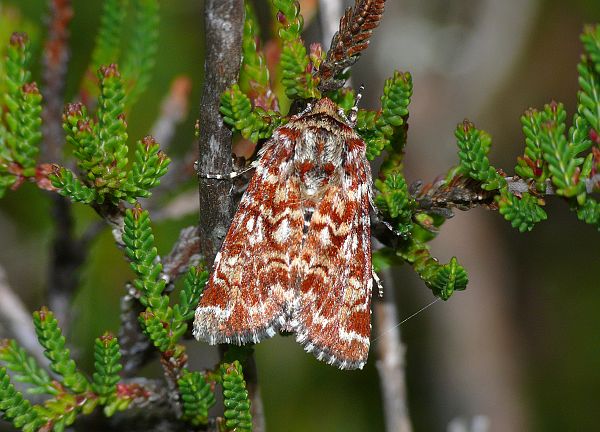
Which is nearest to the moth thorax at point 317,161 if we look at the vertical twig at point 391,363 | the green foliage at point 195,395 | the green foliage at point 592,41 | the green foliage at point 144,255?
the vertical twig at point 391,363

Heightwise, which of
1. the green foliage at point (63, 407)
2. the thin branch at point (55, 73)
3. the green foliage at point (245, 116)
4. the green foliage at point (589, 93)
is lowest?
the green foliage at point (63, 407)

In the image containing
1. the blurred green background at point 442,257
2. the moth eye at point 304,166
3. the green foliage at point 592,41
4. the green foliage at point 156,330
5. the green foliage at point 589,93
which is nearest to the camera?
the green foliage at point 592,41

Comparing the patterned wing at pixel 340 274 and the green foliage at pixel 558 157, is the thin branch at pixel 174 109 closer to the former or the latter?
the patterned wing at pixel 340 274

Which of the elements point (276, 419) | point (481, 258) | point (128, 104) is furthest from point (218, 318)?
point (481, 258)

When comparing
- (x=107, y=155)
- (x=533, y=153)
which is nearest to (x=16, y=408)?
(x=107, y=155)

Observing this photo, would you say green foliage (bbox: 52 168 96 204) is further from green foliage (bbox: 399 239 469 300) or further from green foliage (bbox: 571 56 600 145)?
green foliage (bbox: 571 56 600 145)

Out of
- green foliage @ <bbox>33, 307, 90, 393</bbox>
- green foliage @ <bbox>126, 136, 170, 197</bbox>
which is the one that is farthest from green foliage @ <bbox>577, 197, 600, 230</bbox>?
green foliage @ <bbox>33, 307, 90, 393</bbox>
